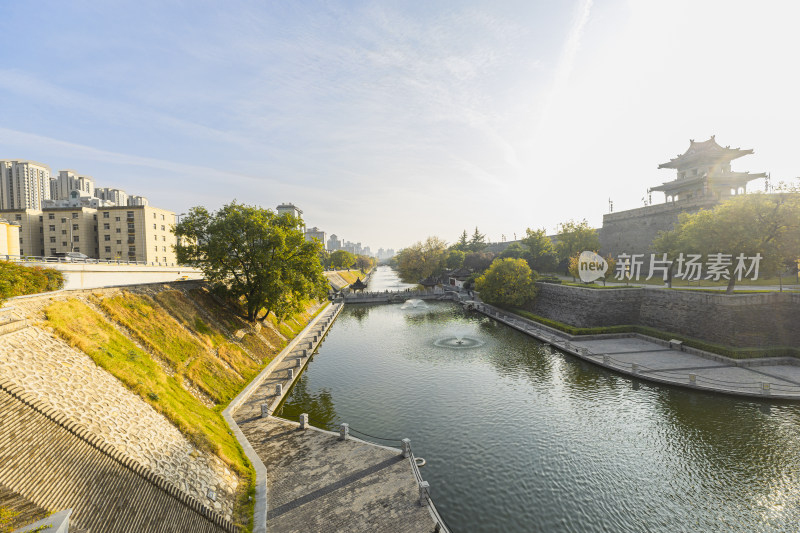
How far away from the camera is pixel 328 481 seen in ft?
49.5

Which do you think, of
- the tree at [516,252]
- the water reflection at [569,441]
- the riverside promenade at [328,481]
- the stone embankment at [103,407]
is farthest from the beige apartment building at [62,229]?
the tree at [516,252]

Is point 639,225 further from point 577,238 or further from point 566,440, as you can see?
point 566,440

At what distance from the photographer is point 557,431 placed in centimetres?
2036

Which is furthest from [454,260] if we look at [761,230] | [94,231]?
[94,231]

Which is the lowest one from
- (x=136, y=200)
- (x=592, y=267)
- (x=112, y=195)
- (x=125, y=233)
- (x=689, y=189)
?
(x=592, y=267)

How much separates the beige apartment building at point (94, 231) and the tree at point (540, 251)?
8110cm

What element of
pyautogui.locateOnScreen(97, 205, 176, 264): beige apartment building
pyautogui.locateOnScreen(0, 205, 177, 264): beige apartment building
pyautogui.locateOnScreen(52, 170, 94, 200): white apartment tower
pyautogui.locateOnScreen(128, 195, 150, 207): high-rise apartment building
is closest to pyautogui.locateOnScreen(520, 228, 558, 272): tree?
pyautogui.locateOnScreen(97, 205, 176, 264): beige apartment building

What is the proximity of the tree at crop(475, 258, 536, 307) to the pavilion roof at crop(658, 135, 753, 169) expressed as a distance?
37.7 m

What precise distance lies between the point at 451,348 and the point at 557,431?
1856cm

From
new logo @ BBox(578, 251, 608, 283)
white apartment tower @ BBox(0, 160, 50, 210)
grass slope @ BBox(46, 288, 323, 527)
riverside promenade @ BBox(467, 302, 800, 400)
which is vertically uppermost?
white apartment tower @ BBox(0, 160, 50, 210)

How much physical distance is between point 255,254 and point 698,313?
44.8 metres

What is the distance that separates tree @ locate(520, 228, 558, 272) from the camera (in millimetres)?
73375

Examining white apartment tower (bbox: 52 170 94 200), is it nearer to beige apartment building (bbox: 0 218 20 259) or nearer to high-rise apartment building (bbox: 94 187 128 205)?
high-rise apartment building (bbox: 94 187 128 205)

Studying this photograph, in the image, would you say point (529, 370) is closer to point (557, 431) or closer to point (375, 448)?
point (557, 431)
